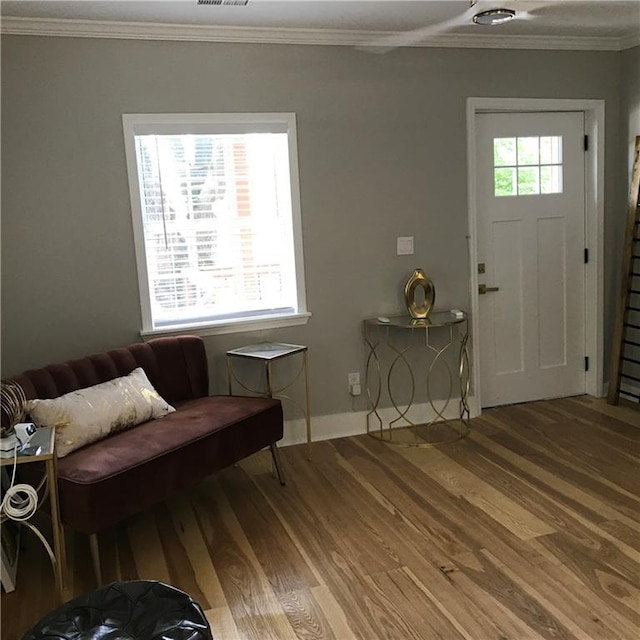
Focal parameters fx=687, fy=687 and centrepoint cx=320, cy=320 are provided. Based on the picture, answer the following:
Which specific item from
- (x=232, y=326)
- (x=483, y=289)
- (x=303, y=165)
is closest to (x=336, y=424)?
(x=232, y=326)

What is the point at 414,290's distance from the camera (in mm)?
4250

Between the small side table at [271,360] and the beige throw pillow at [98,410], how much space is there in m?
0.53

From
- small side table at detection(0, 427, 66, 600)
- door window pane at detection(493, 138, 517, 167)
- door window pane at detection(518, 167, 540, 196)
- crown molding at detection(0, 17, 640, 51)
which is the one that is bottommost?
small side table at detection(0, 427, 66, 600)

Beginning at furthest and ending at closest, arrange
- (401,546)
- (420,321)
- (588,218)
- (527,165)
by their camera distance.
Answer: (588,218), (527,165), (420,321), (401,546)

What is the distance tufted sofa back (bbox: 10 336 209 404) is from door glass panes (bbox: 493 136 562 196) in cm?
228

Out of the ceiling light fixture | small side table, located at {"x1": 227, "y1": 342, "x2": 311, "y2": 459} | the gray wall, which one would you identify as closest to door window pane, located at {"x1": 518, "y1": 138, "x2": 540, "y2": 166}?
the gray wall

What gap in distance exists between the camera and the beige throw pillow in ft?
9.62

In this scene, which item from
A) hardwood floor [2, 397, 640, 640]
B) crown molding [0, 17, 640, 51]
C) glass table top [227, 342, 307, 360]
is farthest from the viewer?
glass table top [227, 342, 307, 360]

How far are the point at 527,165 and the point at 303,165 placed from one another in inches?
62.4

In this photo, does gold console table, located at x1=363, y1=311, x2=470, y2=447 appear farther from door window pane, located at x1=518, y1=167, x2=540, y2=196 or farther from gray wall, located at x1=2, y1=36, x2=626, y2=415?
door window pane, located at x1=518, y1=167, x2=540, y2=196

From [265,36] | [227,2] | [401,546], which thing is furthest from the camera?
[265,36]

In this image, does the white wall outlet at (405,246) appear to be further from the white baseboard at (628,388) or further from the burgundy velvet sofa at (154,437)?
the white baseboard at (628,388)

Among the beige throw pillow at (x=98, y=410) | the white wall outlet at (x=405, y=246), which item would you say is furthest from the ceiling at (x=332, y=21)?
the beige throw pillow at (x=98, y=410)

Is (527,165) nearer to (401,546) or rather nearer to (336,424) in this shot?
(336,424)
